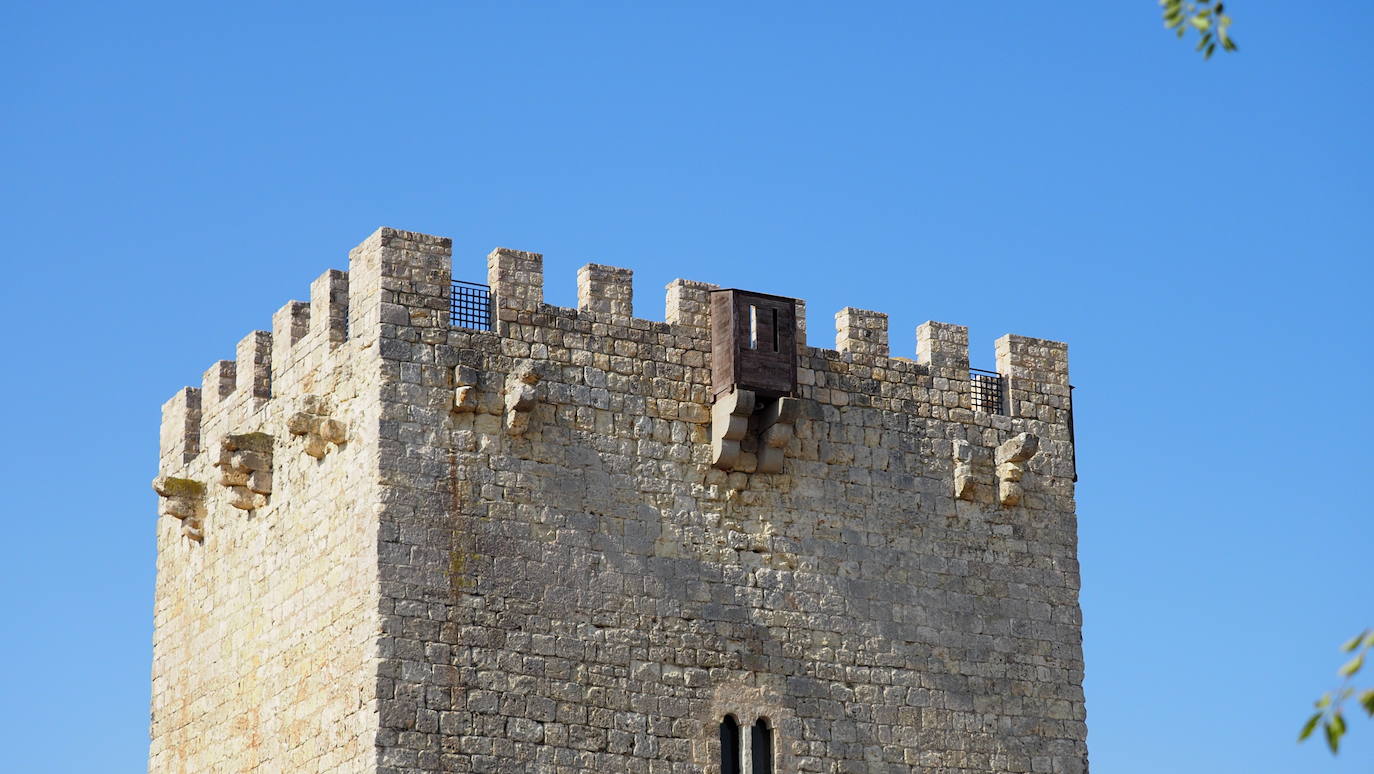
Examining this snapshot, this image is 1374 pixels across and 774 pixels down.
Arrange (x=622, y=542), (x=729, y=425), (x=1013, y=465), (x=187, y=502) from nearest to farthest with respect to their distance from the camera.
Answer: (x=622, y=542)
(x=729, y=425)
(x=1013, y=465)
(x=187, y=502)

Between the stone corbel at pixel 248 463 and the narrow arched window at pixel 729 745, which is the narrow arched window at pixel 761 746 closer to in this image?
the narrow arched window at pixel 729 745

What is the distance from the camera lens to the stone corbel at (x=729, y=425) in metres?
18.4

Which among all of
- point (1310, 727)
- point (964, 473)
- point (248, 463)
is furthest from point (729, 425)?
point (1310, 727)

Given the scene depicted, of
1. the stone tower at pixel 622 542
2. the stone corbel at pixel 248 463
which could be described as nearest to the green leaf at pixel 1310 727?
the stone tower at pixel 622 542

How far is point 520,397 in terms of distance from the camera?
17.7 meters

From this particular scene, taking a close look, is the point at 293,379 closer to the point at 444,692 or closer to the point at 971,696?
the point at 444,692

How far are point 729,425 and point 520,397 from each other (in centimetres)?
195

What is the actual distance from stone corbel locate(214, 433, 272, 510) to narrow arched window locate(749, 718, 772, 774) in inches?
199

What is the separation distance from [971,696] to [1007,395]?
121 inches

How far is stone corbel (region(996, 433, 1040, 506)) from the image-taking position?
65.2 ft

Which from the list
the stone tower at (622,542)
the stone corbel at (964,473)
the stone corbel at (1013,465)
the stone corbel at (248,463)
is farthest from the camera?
the stone corbel at (1013,465)

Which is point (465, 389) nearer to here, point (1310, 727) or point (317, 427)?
point (317, 427)

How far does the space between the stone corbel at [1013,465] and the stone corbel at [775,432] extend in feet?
7.89

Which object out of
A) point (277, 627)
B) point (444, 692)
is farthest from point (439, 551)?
point (277, 627)
